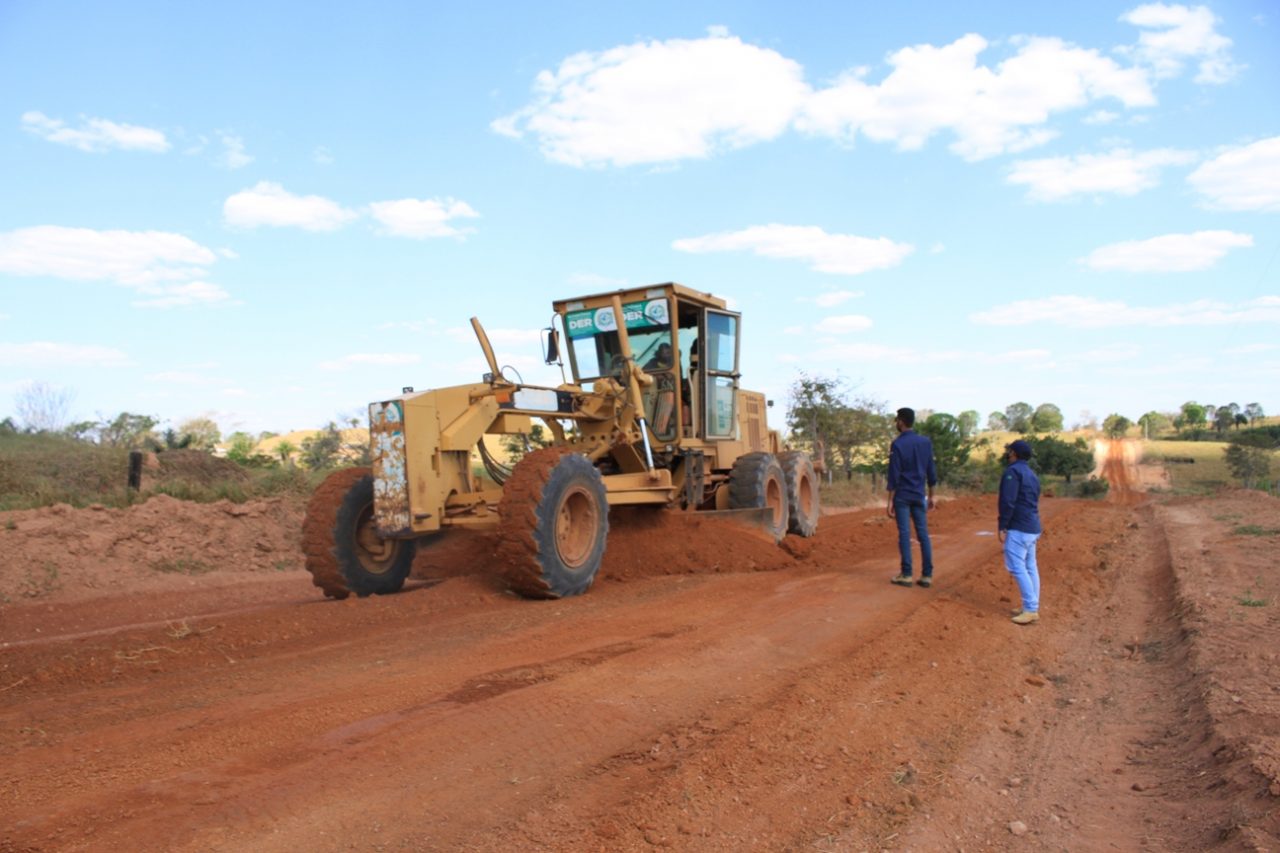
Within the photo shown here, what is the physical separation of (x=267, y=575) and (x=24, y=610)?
10.2 feet

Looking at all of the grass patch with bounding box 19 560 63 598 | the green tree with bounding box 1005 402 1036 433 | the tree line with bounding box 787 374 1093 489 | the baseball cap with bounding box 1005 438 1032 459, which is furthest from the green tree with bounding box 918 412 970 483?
the green tree with bounding box 1005 402 1036 433

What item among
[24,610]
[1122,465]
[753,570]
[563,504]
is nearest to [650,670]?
[563,504]

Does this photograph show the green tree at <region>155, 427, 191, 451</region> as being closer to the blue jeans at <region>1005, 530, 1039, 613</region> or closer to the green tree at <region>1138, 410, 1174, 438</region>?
the blue jeans at <region>1005, 530, 1039, 613</region>

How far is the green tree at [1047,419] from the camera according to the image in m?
88.8

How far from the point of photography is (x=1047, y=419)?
91125mm

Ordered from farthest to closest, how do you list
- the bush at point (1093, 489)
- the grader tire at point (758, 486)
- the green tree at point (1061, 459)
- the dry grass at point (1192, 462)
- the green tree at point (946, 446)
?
1. the green tree at point (1061, 459)
2. the dry grass at point (1192, 462)
3. the bush at point (1093, 489)
4. the green tree at point (946, 446)
5. the grader tire at point (758, 486)

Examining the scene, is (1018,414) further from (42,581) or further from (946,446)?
(42,581)

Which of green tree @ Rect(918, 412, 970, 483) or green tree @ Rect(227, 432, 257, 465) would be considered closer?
green tree @ Rect(227, 432, 257, 465)

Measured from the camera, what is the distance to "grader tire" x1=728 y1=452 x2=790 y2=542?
449 inches

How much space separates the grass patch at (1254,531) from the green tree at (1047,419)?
7689 centimetres

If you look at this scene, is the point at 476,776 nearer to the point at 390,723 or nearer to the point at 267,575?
the point at 390,723

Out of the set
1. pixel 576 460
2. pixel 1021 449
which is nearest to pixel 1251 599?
pixel 1021 449

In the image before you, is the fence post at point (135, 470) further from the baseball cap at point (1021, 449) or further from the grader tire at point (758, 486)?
the baseball cap at point (1021, 449)

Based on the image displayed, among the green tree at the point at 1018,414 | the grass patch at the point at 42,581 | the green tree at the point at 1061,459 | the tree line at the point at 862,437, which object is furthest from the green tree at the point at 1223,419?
the grass patch at the point at 42,581
